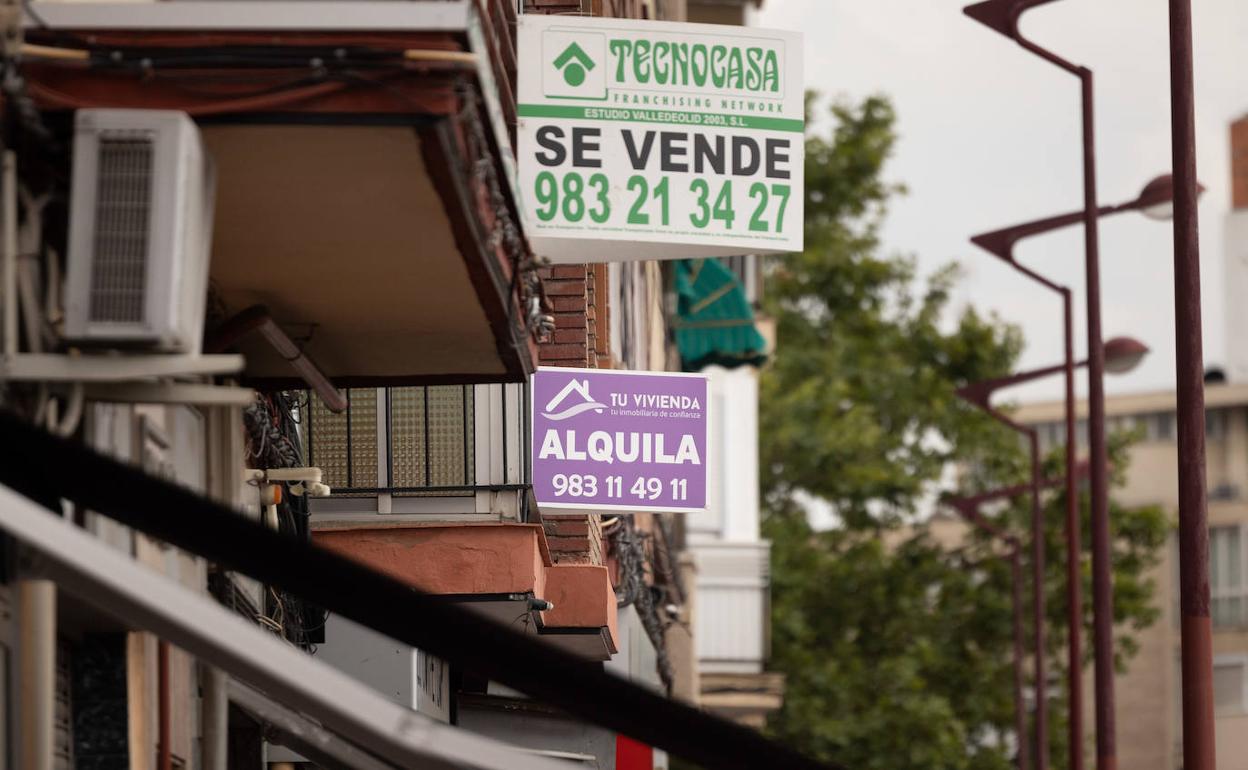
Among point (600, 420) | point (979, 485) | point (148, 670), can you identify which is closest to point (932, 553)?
point (979, 485)

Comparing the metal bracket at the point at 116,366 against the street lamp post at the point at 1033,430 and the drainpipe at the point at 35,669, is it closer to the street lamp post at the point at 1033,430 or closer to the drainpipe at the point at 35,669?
the drainpipe at the point at 35,669

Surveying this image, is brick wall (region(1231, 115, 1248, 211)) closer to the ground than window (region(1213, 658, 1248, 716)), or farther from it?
farther from it

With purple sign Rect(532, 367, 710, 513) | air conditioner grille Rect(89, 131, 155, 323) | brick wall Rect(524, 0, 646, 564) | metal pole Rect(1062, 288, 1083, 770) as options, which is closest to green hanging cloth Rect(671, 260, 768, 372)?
metal pole Rect(1062, 288, 1083, 770)

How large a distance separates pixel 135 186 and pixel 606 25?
189 inches

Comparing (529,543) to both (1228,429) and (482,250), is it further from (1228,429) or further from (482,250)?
(1228,429)

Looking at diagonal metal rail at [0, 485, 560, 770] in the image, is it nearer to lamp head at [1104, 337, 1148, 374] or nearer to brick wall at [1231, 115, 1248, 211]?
lamp head at [1104, 337, 1148, 374]

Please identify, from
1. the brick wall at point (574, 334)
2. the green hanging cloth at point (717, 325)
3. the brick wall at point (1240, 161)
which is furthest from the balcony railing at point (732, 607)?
the brick wall at point (1240, 161)

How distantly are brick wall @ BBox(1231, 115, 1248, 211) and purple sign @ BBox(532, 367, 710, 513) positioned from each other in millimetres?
68657

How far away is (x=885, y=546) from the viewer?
49.0m

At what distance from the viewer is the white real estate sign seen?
12.1 metres

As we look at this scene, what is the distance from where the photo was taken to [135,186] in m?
7.62

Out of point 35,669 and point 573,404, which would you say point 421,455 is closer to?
point 573,404

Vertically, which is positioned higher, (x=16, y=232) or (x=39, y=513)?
(x=16, y=232)

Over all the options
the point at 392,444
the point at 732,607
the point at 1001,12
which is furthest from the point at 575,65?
the point at 732,607
